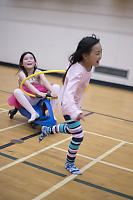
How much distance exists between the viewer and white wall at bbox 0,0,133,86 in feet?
20.5

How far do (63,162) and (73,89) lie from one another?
0.71 meters

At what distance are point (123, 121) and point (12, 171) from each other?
6.80 feet

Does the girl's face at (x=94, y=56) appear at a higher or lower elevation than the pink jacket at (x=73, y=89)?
higher

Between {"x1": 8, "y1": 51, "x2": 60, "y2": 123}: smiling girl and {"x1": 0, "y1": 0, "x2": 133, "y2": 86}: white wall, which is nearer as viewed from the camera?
{"x1": 8, "y1": 51, "x2": 60, "y2": 123}: smiling girl

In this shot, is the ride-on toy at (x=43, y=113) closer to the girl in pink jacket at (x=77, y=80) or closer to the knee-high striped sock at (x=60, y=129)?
the knee-high striped sock at (x=60, y=129)

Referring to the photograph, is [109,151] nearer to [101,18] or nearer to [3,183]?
[3,183]

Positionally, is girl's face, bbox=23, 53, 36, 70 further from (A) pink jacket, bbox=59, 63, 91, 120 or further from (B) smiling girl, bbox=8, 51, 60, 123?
(A) pink jacket, bbox=59, 63, 91, 120

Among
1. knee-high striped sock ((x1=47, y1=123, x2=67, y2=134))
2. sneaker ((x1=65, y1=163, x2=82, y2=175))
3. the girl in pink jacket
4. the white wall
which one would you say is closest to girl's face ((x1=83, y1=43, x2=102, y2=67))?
the girl in pink jacket

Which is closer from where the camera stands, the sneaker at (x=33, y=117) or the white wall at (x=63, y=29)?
the sneaker at (x=33, y=117)

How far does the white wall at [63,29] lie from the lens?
6.24 meters

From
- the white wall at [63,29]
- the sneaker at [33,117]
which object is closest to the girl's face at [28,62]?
the sneaker at [33,117]

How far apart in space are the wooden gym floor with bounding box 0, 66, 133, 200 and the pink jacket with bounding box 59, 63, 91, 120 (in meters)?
0.50

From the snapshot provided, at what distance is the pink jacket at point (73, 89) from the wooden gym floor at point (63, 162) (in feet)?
1.64

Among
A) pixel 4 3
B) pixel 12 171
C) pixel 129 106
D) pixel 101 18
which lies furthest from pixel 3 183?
pixel 4 3
